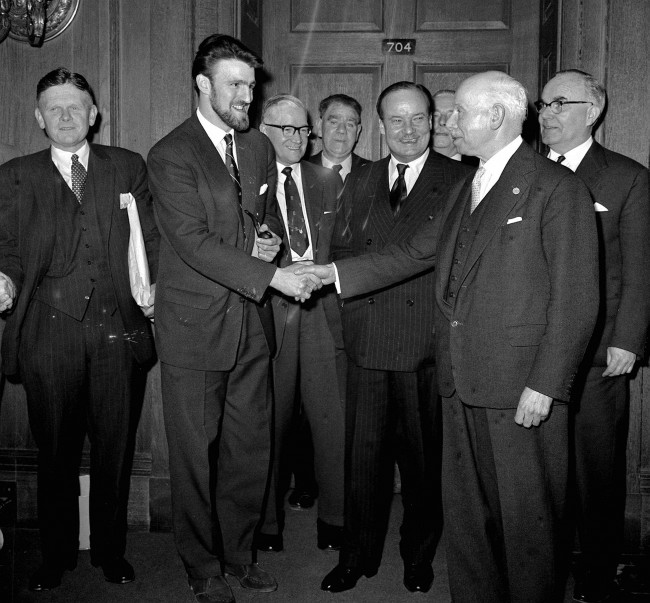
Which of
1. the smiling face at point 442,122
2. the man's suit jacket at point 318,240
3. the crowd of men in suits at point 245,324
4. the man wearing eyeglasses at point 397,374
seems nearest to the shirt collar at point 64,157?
the crowd of men in suits at point 245,324

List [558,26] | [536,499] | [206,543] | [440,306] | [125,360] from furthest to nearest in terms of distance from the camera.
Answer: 1. [558,26]
2. [125,360]
3. [206,543]
4. [440,306]
5. [536,499]

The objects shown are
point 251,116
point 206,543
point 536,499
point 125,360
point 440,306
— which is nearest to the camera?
point 536,499

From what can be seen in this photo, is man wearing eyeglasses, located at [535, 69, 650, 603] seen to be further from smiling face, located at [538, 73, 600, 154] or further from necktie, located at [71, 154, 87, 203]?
necktie, located at [71, 154, 87, 203]

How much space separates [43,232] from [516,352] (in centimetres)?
180

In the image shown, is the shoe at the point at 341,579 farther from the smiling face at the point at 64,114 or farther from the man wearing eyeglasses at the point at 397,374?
the smiling face at the point at 64,114

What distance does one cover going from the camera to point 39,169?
2.99 meters

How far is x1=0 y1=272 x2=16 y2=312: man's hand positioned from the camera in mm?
2871

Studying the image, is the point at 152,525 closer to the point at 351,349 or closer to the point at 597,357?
the point at 351,349

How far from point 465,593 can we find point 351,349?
0.94 meters

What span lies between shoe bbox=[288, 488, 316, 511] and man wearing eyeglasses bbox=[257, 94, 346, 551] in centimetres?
41

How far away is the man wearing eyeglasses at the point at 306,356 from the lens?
10.8ft

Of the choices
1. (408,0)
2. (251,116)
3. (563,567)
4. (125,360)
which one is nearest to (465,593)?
(563,567)

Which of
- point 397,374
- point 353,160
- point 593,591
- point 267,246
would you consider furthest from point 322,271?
point 593,591

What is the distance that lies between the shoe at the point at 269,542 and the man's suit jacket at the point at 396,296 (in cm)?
92
